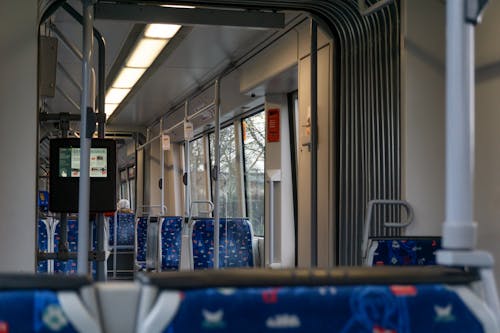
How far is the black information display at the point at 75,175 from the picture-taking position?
17.6 feet

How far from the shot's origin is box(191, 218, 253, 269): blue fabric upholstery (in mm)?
10344

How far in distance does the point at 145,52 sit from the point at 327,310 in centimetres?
832

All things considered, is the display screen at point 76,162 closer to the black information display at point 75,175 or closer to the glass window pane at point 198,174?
the black information display at point 75,175

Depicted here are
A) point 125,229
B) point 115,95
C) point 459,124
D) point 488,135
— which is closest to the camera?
point 459,124

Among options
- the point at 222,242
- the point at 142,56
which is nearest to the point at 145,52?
the point at 142,56

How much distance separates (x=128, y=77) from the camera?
11.3 metres

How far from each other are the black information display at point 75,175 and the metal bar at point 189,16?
982mm

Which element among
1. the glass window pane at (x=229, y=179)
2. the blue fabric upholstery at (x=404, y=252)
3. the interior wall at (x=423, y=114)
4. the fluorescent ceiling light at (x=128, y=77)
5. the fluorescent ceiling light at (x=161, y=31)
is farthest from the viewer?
the glass window pane at (x=229, y=179)

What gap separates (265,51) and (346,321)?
7915mm

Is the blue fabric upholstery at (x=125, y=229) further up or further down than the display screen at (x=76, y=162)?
further down

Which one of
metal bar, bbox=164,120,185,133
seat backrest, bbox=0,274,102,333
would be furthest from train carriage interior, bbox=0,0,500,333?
metal bar, bbox=164,120,185,133

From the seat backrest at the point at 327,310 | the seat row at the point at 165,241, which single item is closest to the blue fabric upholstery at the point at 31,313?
the seat backrest at the point at 327,310

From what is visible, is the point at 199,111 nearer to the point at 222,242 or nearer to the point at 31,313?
the point at 222,242

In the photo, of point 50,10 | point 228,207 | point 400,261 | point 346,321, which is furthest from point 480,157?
point 228,207
